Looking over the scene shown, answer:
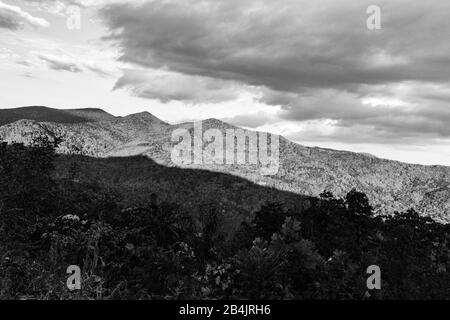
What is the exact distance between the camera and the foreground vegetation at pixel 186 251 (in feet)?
15.1

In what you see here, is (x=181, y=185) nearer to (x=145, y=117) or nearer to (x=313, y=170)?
(x=313, y=170)

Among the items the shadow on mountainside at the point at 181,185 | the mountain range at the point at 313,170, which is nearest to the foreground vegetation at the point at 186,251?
the shadow on mountainside at the point at 181,185

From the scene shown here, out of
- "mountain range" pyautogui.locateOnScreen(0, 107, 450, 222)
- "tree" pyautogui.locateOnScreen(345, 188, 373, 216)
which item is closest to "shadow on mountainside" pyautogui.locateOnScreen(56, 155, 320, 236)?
"mountain range" pyautogui.locateOnScreen(0, 107, 450, 222)

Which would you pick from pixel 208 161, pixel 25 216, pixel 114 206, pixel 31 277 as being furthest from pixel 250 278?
pixel 208 161

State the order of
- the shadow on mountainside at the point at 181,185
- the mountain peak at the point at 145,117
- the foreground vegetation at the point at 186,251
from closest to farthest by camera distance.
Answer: the foreground vegetation at the point at 186,251
the shadow on mountainside at the point at 181,185
the mountain peak at the point at 145,117

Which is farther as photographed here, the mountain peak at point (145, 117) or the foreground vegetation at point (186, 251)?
the mountain peak at point (145, 117)

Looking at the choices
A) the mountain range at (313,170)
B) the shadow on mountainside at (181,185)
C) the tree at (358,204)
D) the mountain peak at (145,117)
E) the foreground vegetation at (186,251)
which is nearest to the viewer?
the foreground vegetation at (186,251)

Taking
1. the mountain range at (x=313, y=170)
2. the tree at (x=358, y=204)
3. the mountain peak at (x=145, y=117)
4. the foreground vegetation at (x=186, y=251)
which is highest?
the mountain peak at (x=145, y=117)

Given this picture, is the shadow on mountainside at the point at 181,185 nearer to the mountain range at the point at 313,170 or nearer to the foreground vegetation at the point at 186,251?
the mountain range at the point at 313,170

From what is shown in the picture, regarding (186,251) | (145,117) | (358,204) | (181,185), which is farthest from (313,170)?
(145,117)

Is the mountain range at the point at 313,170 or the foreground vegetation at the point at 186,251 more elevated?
the mountain range at the point at 313,170

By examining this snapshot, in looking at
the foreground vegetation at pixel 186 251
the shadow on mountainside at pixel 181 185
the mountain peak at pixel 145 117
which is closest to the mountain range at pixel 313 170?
the shadow on mountainside at pixel 181 185

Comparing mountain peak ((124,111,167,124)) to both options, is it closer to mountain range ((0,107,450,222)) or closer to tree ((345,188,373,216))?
mountain range ((0,107,450,222))

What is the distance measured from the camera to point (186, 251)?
565 centimetres
